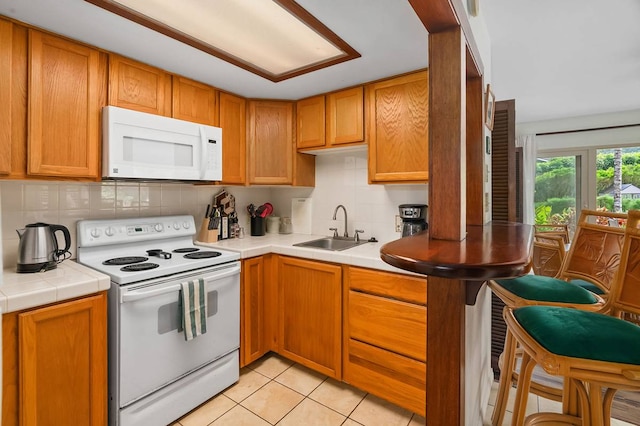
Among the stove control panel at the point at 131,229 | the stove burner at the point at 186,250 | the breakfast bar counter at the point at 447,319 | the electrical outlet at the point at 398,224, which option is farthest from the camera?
the electrical outlet at the point at 398,224

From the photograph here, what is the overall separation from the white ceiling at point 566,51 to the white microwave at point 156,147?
1864 millimetres

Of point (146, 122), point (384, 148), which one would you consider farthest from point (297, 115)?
point (146, 122)

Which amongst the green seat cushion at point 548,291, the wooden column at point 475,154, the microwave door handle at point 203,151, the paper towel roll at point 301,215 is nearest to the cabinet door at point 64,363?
the microwave door handle at point 203,151

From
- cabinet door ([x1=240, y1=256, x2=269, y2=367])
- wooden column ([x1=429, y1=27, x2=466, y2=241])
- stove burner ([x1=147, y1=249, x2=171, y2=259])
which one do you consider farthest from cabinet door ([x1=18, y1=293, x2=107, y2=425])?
wooden column ([x1=429, y1=27, x2=466, y2=241])

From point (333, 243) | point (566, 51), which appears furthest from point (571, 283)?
point (566, 51)

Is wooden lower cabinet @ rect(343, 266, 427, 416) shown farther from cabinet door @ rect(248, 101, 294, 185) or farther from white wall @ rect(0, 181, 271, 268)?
white wall @ rect(0, 181, 271, 268)

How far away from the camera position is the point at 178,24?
1.61 meters

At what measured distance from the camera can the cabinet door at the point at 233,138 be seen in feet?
8.14

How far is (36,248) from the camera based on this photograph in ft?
5.23

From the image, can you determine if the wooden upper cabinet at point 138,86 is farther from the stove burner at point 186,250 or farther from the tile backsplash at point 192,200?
the stove burner at point 186,250

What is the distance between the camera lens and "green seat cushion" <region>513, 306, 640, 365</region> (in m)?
0.89

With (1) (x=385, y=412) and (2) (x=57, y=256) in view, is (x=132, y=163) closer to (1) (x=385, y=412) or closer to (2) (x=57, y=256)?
(2) (x=57, y=256)

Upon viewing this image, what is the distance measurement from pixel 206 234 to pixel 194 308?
83cm

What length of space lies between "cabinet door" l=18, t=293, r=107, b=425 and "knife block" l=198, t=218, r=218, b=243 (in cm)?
103
